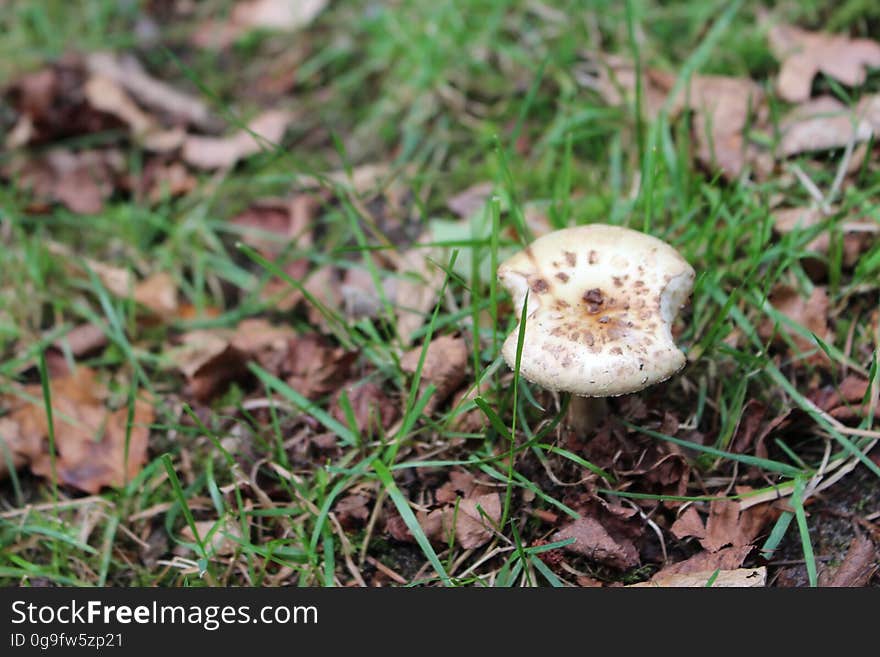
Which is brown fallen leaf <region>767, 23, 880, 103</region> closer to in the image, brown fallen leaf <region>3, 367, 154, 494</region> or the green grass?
the green grass

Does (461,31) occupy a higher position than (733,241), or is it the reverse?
(461,31)

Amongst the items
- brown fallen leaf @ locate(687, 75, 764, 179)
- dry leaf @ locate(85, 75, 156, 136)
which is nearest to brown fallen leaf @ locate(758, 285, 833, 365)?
brown fallen leaf @ locate(687, 75, 764, 179)

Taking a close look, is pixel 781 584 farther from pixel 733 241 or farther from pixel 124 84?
pixel 124 84

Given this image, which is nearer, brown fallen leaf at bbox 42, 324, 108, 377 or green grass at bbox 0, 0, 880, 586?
green grass at bbox 0, 0, 880, 586

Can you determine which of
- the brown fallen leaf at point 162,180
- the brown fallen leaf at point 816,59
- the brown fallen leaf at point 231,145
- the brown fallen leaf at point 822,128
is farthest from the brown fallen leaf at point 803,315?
the brown fallen leaf at point 162,180

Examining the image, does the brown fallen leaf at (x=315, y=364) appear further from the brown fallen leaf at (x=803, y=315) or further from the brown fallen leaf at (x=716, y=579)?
the brown fallen leaf at (x=803, y=315)

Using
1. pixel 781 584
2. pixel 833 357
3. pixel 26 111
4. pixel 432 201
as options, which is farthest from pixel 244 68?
pixel 781 584
